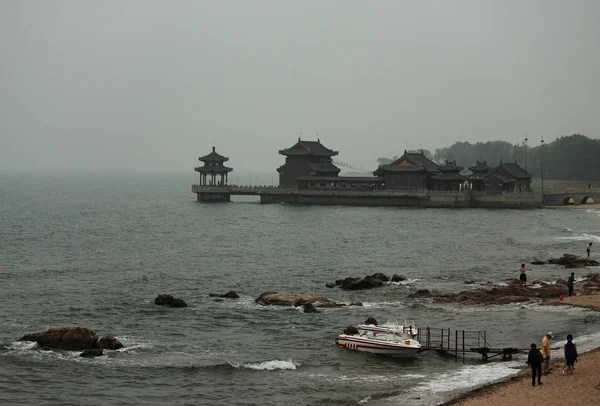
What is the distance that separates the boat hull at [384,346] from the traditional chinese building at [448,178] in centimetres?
9254

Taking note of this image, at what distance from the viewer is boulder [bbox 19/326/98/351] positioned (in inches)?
1517

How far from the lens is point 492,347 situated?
38.8 meters

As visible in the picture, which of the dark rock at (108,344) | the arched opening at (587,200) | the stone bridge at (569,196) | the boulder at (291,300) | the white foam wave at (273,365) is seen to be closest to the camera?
the white foam wave at (273,365)

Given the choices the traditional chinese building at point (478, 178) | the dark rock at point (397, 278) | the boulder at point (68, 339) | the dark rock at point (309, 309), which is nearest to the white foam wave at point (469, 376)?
the dark rock at point (309, 309)

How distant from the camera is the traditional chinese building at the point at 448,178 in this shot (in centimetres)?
12862

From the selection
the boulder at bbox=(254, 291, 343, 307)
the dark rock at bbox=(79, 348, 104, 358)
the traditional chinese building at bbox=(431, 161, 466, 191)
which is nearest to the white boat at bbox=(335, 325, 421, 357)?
the boulder at bbox=(254, 291, 343, 307)

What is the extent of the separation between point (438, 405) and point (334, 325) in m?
14.8

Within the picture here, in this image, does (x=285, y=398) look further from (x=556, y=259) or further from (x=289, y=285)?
(x=556, y=259)

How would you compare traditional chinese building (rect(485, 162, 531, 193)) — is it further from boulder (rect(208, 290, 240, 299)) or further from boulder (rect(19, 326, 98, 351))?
boulder (rect(19, 326, 98, 351))

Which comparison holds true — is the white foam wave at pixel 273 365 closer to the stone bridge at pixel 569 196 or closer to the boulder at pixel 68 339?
the boulder at pixel 68 339

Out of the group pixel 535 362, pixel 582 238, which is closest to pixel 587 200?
pixel 582 238

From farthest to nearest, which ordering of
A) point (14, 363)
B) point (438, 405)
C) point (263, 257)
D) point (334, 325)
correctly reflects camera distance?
point (263, 257)
point (334, 325)
point (14, 363)
point (438, 405)

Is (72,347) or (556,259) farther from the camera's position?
(556,259)

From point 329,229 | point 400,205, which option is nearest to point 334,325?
point 329,229
